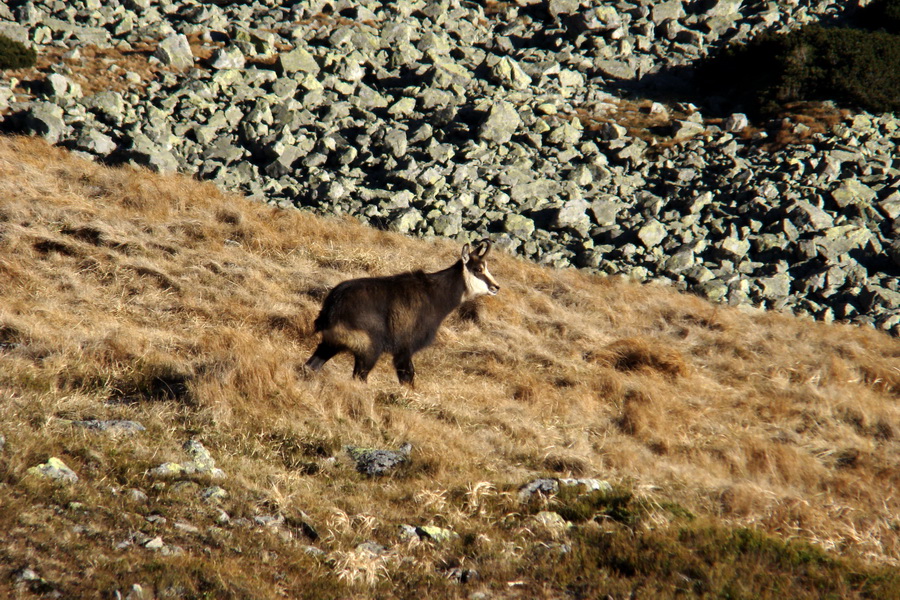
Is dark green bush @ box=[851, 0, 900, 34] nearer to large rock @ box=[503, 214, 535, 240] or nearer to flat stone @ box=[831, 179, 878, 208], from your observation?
flat stone @ box=[831, 179, 878, 208]

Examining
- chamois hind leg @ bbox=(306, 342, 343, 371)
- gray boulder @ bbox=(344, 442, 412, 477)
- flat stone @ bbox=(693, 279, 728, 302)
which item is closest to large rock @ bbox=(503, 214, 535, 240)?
flat stone @ bbox=(693, 279, 728, 302)

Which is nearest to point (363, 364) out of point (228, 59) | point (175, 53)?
point (228, 59)

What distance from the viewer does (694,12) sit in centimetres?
2370

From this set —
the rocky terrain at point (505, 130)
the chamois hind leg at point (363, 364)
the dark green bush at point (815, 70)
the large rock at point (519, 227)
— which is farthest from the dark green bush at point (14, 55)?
the dark green bush at point (815, 70)

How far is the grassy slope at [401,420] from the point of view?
15.4 ft

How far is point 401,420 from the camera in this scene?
284 inches

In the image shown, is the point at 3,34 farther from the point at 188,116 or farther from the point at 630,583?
the point at 630,583

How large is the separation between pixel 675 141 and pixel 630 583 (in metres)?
15.9

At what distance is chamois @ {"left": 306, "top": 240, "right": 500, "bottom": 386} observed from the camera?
8039 millimetres

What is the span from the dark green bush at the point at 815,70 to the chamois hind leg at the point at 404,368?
14783 millimetres

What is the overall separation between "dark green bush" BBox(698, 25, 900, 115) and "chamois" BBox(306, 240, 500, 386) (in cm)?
1355

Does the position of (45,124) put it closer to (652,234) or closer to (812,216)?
(652,234)

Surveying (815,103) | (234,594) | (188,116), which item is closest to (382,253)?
(188,116)

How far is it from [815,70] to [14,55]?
20568 mm
